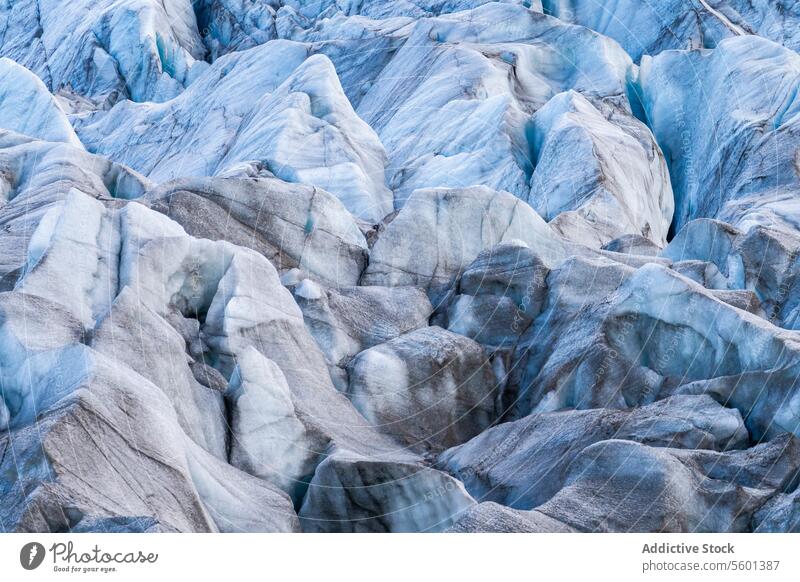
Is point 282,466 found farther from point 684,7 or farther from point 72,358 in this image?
point 684,7

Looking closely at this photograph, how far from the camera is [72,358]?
17312mm

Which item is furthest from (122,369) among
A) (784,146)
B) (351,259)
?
(784,146)

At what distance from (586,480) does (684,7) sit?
109 feet

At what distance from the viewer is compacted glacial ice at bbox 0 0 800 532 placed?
1684cm

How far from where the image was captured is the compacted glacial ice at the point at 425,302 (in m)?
16.8
